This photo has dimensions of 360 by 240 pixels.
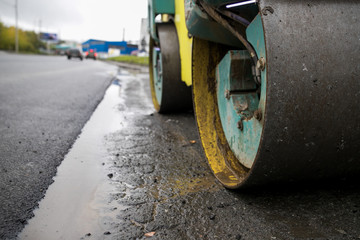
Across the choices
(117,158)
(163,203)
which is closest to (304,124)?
(163,203)

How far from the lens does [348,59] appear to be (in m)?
1.28

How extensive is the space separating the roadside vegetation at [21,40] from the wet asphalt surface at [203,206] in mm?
74107

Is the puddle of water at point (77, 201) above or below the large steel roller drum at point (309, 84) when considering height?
below

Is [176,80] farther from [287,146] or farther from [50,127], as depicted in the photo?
[287,146]

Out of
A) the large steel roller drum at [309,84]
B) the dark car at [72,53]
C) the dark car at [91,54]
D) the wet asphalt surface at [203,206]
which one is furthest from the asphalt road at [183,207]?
the dark car at [91,54]

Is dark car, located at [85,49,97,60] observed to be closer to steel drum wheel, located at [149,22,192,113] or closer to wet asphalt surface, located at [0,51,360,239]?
steel drum wheel, located at [149,22,192,113]

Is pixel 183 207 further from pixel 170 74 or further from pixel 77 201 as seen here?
pixel 170 74

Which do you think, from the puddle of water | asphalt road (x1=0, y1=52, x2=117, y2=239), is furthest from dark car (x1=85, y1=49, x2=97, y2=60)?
the puddle of water

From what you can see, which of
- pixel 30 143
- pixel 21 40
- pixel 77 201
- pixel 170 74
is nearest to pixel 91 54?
pixel 21 40

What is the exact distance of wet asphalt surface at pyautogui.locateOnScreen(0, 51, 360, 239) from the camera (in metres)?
1.43

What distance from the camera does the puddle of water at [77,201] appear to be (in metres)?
1.46

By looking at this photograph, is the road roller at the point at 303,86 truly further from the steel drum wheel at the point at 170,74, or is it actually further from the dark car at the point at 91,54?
the dark car at the point at 91,54

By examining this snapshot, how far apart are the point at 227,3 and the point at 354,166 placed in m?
0.97

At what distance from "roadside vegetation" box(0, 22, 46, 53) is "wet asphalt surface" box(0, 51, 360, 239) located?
74107mm
